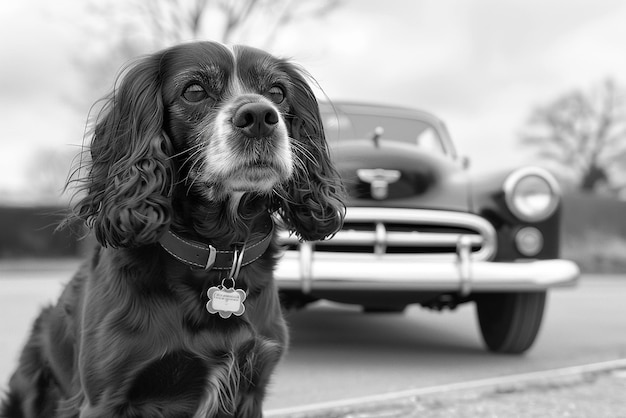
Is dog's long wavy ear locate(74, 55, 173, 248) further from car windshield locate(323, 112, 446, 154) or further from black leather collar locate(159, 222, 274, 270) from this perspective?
car windshield locate(323, 112, 446, 154)

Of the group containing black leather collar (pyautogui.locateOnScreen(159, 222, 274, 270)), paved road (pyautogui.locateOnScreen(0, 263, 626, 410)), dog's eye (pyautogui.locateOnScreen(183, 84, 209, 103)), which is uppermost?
dog's eye (pyautogui.locateOnScreen(183, 84, 209, 103))

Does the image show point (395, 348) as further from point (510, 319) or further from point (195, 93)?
point (195, 93)

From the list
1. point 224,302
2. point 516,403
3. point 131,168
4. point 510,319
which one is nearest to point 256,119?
point 131,168

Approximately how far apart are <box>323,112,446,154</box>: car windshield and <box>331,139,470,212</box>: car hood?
29.7 inches

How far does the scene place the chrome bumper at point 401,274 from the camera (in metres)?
4.07

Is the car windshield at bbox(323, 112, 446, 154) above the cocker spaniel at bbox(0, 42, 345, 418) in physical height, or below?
above

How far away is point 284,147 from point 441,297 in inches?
113

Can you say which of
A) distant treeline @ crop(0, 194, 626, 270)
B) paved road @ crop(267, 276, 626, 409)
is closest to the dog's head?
paved road @ crop(267, 276, 626, 409)

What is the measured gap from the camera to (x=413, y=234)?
4.30 metres

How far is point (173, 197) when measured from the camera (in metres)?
2.33

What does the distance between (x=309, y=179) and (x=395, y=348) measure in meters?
2.66

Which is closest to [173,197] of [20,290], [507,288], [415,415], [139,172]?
[139,172]

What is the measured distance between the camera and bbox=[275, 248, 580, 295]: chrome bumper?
4.07m

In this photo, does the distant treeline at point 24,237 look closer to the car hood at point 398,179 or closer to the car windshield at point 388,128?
the car windshield at point 388,128
